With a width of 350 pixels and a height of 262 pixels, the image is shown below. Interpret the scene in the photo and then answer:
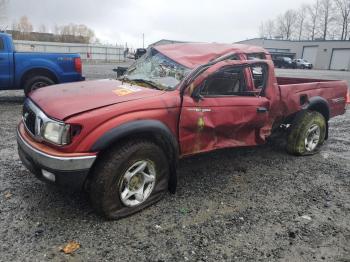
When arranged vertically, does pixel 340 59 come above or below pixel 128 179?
above

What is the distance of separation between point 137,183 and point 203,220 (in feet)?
2.55

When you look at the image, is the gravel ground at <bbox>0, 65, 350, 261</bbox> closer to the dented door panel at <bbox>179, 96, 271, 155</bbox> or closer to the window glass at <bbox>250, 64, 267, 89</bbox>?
the dented door panel at <bbox>179, 96, 271, 155</bbox>

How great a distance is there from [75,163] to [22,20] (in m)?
104

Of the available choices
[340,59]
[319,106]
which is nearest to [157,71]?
[319,106]

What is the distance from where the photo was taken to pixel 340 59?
167ft

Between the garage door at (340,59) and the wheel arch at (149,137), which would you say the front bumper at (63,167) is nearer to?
the wheel arch at (149,137)

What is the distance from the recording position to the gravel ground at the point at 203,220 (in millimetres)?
2871

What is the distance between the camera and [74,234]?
3.03 meters

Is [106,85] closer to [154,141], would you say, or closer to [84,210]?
[154,141]

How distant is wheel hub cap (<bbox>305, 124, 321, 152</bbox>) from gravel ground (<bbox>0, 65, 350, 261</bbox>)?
0.69 metres

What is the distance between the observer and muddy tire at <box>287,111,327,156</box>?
519 centimetres

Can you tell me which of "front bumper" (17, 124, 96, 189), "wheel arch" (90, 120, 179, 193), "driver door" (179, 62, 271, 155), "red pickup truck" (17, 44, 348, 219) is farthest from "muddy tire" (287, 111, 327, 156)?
"front bumper" (17, 124, 96, 189)

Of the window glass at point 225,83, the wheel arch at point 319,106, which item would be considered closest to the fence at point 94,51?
the wheel arch at point 319,106

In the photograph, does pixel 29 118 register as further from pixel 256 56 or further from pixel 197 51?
pixel 256 56
